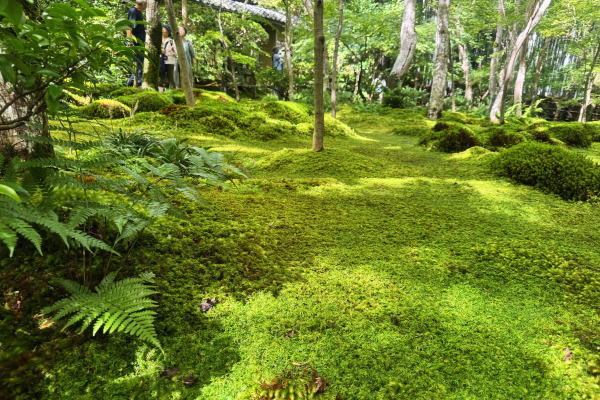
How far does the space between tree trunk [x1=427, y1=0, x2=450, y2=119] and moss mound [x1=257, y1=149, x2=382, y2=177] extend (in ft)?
28.6

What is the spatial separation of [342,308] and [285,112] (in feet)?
25.5

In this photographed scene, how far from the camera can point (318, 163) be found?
4.97 meters

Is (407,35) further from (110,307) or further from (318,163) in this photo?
(110,307)

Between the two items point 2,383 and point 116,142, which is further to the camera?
point 116,142

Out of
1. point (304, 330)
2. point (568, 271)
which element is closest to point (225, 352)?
point (304, 330)

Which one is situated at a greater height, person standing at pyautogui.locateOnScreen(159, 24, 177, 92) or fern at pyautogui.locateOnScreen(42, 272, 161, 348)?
person standing at pyautogui.locateOnScreen(159, 24, 177, 92)

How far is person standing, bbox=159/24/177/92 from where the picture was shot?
10148 millimetres

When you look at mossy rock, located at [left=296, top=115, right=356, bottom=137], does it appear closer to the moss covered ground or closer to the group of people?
the group of people

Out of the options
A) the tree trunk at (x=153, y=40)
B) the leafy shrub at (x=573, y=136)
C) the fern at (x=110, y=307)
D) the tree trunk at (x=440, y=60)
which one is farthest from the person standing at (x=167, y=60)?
the leafy shrub at (x=573, y=136)

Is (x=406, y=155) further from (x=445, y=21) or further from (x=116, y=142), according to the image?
(x=445, y=21)

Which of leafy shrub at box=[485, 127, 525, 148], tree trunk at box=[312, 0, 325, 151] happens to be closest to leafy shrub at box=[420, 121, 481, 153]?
leafy shrub at box=[485, 127, 525, 148]

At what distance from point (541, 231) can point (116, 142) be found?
15.1 ft

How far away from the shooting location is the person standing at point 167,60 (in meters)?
10.1

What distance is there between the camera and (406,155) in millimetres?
6754
